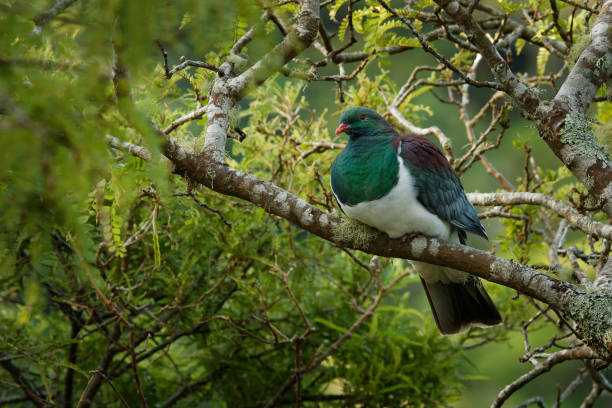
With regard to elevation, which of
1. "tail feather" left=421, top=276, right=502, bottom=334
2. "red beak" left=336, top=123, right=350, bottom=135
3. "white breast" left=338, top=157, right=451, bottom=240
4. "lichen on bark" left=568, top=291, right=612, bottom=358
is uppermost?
"red beak" left=336, top=123, right=350, bottom=135

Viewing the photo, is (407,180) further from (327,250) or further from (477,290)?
(327,250)

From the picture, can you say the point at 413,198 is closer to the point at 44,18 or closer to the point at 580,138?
the point at 580,138

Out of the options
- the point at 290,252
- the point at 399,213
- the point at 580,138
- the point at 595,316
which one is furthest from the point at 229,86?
the point at 595,316

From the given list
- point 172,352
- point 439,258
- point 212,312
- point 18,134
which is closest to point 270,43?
point 18,134

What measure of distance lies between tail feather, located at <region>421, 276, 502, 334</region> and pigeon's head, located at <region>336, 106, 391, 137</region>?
1.98ft

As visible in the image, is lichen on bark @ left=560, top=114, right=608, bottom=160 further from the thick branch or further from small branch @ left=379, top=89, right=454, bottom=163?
small branch @ left=379, top=89, right=454, bottom=163

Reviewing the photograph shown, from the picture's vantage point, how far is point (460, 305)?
2254 mm

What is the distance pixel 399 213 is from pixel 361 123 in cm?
46

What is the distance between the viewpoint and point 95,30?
2.37 ft

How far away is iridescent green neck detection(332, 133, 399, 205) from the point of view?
6.36 ft

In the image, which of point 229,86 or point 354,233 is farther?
point 229,86

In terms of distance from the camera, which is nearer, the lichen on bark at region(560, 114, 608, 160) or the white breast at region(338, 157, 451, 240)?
the lichen on bark at region(560, 114, 608, 160)

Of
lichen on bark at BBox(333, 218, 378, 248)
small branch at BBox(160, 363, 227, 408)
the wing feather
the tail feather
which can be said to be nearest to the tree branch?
lichen on bark at BBox(333, 218, 378, 248)

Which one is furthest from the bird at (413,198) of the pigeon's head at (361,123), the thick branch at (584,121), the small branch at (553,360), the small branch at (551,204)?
the thick branch at (584,121)
